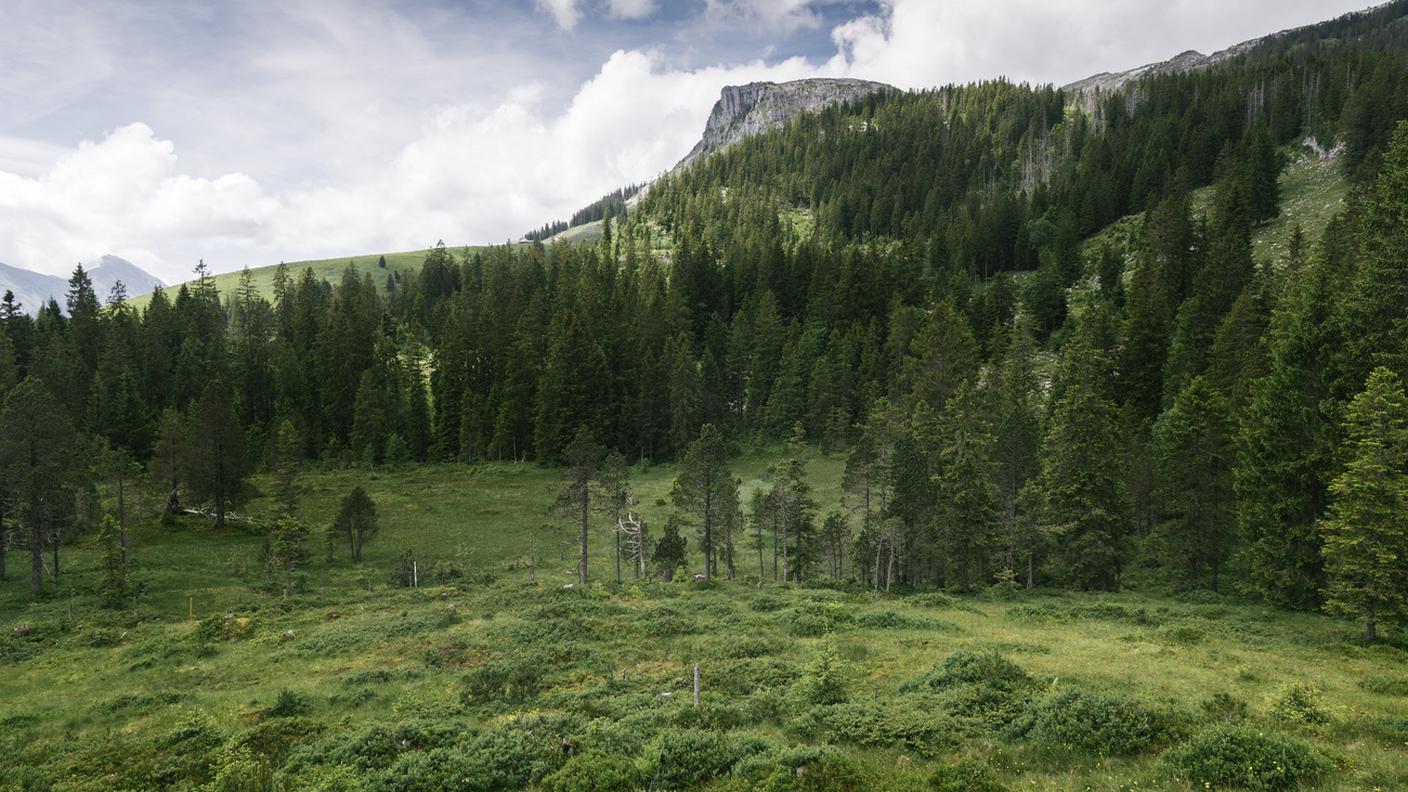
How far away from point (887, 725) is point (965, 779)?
3727mm

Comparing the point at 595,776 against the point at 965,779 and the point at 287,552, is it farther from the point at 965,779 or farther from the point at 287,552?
the point at 287,552

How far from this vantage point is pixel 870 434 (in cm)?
4656

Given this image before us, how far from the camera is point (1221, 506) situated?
36281 mm

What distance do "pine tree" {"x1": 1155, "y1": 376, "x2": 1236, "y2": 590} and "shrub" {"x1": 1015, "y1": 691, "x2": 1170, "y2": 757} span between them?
27650 mm

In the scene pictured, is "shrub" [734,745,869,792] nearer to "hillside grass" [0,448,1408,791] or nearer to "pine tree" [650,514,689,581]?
"hillside grass" [0,448,1408,791]

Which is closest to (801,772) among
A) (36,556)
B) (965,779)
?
(965,779)

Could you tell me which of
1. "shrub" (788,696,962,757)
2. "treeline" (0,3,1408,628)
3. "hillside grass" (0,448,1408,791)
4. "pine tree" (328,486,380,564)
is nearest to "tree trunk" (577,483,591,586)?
"hillside grass" (0,448,1408,791)

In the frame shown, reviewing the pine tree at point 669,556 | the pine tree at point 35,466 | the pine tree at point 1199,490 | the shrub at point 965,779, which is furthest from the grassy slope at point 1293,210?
the pine tree at point 35,466

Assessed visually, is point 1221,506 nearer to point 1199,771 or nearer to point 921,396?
point 921,396

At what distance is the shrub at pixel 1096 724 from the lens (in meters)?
13.4

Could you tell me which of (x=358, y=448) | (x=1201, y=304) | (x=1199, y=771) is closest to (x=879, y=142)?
(x=1201, y=304)

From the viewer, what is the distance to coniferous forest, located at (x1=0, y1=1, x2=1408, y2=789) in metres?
18.1

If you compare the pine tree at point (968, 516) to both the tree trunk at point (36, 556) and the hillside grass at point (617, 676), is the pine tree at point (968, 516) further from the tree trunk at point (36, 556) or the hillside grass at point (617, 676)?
the tree trunk at point (36, 556)

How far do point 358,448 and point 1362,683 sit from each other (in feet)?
324
